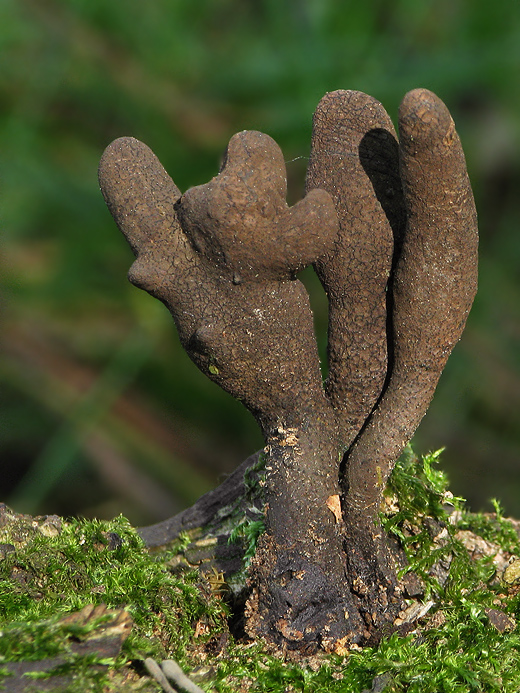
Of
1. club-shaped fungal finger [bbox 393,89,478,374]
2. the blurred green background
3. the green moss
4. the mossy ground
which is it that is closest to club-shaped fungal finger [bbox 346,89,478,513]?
club-shaped fungal finger [bbox 393,89,478,374]

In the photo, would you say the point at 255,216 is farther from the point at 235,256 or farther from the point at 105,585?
the point at 105,585

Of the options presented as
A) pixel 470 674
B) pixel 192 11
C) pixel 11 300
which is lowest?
pixel 470 674

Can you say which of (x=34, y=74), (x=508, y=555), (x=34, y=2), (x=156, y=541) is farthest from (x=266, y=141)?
(x=34, y=2)

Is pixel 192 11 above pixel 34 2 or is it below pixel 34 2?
above

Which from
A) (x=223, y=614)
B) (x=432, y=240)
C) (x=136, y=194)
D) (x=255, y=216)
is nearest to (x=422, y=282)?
(x=432, y=240)

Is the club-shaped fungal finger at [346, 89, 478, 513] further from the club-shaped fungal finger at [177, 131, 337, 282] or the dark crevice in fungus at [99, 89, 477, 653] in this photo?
the club-shaped fungal finger at [177, 131, 337, 282]

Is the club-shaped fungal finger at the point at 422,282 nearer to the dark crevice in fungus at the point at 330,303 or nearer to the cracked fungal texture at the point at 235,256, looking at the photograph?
the dark crevice in fungus at the point at 330,303

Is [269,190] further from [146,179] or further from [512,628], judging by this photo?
[512,628]

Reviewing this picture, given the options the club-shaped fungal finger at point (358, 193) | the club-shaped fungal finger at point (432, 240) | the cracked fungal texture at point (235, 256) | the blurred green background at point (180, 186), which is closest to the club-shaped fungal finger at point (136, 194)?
the cracked fungal texture at point (235, 256)
